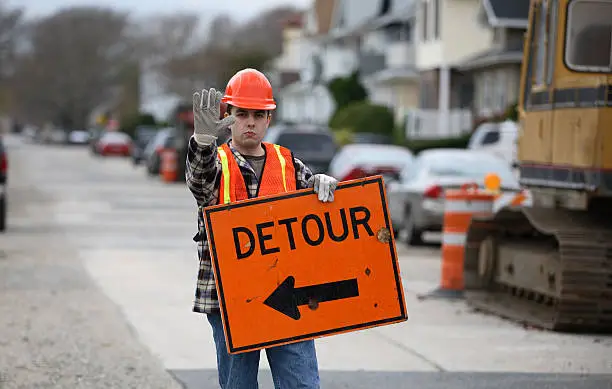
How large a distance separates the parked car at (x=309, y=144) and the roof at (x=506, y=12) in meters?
19.7

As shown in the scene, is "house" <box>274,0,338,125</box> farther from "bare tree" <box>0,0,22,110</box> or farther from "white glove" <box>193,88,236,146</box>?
"white glove" <box>193,88,236,146</box>

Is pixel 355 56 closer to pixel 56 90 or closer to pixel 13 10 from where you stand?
pixel 13 10

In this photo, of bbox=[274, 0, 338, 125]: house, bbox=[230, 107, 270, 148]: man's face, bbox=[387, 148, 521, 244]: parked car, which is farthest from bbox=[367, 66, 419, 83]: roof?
bbox=[230, 107, 270, 148]: man's face

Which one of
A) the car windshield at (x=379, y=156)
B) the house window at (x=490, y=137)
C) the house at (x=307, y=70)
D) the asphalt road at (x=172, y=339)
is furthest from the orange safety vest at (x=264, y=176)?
the house at (x=307, y=70)

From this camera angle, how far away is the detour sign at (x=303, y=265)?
6.12 m

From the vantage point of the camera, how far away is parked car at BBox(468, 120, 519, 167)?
29055mm

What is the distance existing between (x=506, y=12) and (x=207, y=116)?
4596 cm

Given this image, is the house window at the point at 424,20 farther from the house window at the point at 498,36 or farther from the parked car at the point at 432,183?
the parked car at the point at 432,183

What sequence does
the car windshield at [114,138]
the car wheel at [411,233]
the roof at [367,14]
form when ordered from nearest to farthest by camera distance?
the car wheel at [411,233]
the roof at [367,14]
the car windshield at [114,138]

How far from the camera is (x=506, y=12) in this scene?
5081 centimetres

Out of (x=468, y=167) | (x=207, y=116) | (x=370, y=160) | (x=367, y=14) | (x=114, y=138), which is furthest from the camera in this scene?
(x=367, y=14)

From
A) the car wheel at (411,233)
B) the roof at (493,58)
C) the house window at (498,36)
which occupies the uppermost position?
the house window at (498,36)

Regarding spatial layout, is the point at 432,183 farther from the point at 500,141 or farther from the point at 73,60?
the point at 73,60

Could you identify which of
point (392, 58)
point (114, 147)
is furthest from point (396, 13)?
point (114, 147)
